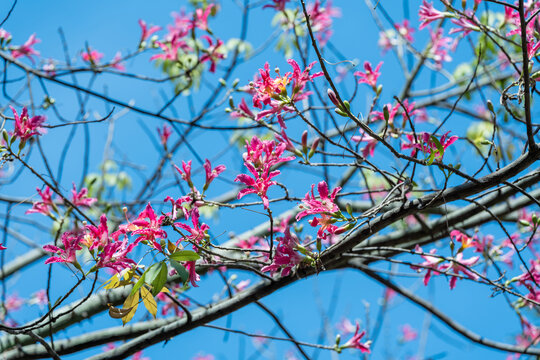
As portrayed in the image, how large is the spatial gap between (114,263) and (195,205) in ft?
0.99

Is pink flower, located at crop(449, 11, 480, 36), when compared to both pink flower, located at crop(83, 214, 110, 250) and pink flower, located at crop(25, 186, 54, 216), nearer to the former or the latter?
pink flower, located at crop(83, 214, 110, 250)

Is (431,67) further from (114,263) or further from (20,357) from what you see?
(20,357)

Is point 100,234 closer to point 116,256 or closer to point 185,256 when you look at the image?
point 116,256

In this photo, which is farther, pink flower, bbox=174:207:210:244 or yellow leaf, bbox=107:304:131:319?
pink flower, bbox=174:207:210:244

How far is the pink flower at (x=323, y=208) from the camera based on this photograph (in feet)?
4.17

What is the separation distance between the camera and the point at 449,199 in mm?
1297

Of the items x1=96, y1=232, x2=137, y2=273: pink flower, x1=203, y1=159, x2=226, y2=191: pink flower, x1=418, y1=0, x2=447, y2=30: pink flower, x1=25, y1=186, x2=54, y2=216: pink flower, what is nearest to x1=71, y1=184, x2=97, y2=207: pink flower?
x1=25, y1=186, x2=54, y2=216: pink flower

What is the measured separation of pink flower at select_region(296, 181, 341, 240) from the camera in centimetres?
127

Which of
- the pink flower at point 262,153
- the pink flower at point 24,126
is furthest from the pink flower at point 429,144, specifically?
the pink flower at point 24,126

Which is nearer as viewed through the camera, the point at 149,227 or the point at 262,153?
the point at 149,227

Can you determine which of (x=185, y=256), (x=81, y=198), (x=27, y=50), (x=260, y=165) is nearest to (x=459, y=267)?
(x=260, y=165)

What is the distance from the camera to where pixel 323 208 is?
1.28m

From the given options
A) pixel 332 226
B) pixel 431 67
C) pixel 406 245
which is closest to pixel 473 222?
pixel 406 245

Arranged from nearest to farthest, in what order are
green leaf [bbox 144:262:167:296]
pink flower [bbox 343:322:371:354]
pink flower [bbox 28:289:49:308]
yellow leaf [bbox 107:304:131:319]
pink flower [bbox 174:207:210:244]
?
green leaf [bbox 144:262:167:296], yellow leaf [bbox 107:304:131:319], pink flower [bbox 174:207:210:244], pink flower [bbox 343:322:371:354], pink flower [bbox 28:289:49:308]
